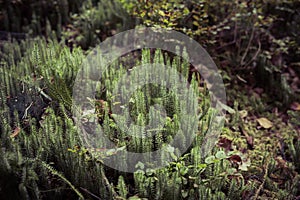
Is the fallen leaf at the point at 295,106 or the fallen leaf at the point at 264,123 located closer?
the fallen leaf at the point at 264,123

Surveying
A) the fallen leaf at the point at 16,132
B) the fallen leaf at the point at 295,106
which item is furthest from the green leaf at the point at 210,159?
the fallen leaf at the point at 295,106

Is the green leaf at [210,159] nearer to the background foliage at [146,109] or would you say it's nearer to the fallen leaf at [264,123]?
the background foliage at [146,109]

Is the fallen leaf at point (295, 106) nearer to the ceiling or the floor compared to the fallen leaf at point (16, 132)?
nearer to the floor

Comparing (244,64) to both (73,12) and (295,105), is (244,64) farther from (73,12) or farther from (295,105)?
(73,12)

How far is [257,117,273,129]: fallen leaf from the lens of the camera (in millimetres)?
3586

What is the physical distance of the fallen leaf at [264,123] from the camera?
141 inches

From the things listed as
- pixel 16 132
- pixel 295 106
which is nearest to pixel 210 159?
pixel 16 132

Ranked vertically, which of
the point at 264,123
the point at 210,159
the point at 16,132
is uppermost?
the point at 16,132

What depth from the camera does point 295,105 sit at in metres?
3.93

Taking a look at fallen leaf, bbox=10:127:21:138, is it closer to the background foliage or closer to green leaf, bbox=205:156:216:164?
the background foliage

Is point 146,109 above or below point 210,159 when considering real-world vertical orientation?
above

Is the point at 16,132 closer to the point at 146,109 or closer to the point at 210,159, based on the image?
the point at 146,109

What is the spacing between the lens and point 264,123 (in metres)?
3.62

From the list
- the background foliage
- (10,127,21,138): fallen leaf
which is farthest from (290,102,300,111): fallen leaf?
(10,127,21,138): fallen leaf
